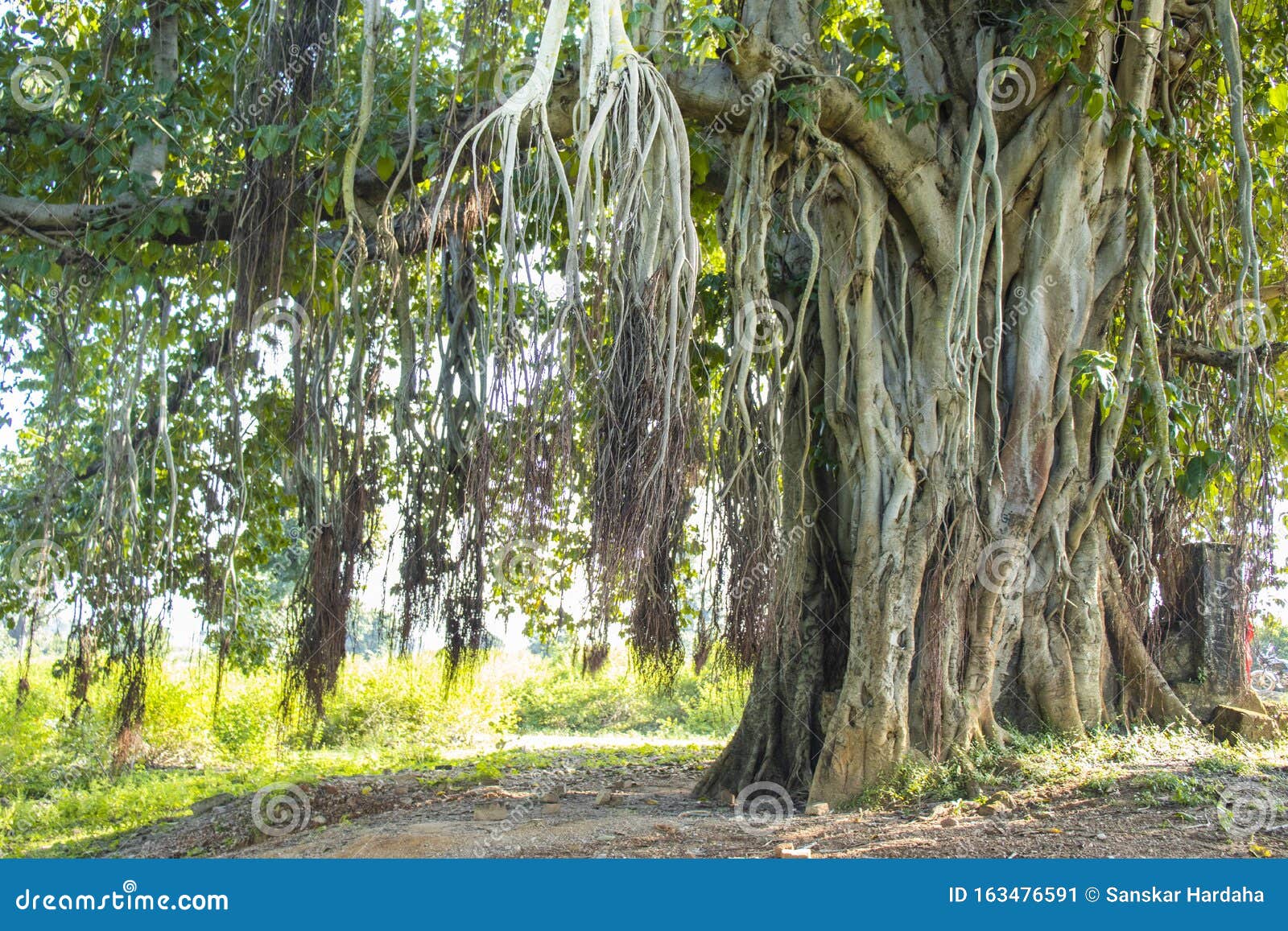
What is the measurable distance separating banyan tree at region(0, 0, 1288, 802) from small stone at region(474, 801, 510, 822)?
90 centimetres

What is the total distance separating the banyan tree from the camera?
13.0ft

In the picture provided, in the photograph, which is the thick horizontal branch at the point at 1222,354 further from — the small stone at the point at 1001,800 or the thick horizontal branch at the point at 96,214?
the thick horizontal branch at the point at 96,214

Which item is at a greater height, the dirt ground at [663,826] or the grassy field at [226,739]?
the dirt ground at [663,826]

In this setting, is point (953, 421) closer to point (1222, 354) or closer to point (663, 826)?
point (1222, 354)

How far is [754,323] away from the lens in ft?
15.2

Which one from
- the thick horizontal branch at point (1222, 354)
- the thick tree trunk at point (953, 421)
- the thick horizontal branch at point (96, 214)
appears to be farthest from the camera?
the thick horizontal branch at point (96, 214)

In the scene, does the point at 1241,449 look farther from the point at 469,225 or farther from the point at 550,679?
the point at 550,679

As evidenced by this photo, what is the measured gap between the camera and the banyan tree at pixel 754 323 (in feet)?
13.0

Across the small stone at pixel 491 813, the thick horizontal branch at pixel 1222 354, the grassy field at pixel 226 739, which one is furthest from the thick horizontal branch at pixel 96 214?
the thick horizontal branch at pixel 1222 354

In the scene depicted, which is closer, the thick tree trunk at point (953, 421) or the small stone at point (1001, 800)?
the small stone at point (1001, 800)

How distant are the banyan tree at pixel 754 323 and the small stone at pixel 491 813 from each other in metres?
0.90

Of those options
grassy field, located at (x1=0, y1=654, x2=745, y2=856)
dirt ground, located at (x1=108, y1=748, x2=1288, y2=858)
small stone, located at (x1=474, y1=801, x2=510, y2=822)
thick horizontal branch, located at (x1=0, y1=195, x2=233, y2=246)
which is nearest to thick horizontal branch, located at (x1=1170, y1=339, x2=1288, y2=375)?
dirt ground, located at (x1=108, y1=748, x2=1288, y2=858)

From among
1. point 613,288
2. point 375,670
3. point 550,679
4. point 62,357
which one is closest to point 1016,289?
point 613,288

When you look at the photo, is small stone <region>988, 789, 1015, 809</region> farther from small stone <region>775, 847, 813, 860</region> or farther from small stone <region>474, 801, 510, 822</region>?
small stone <region>474, 801, 510, 822</region>
